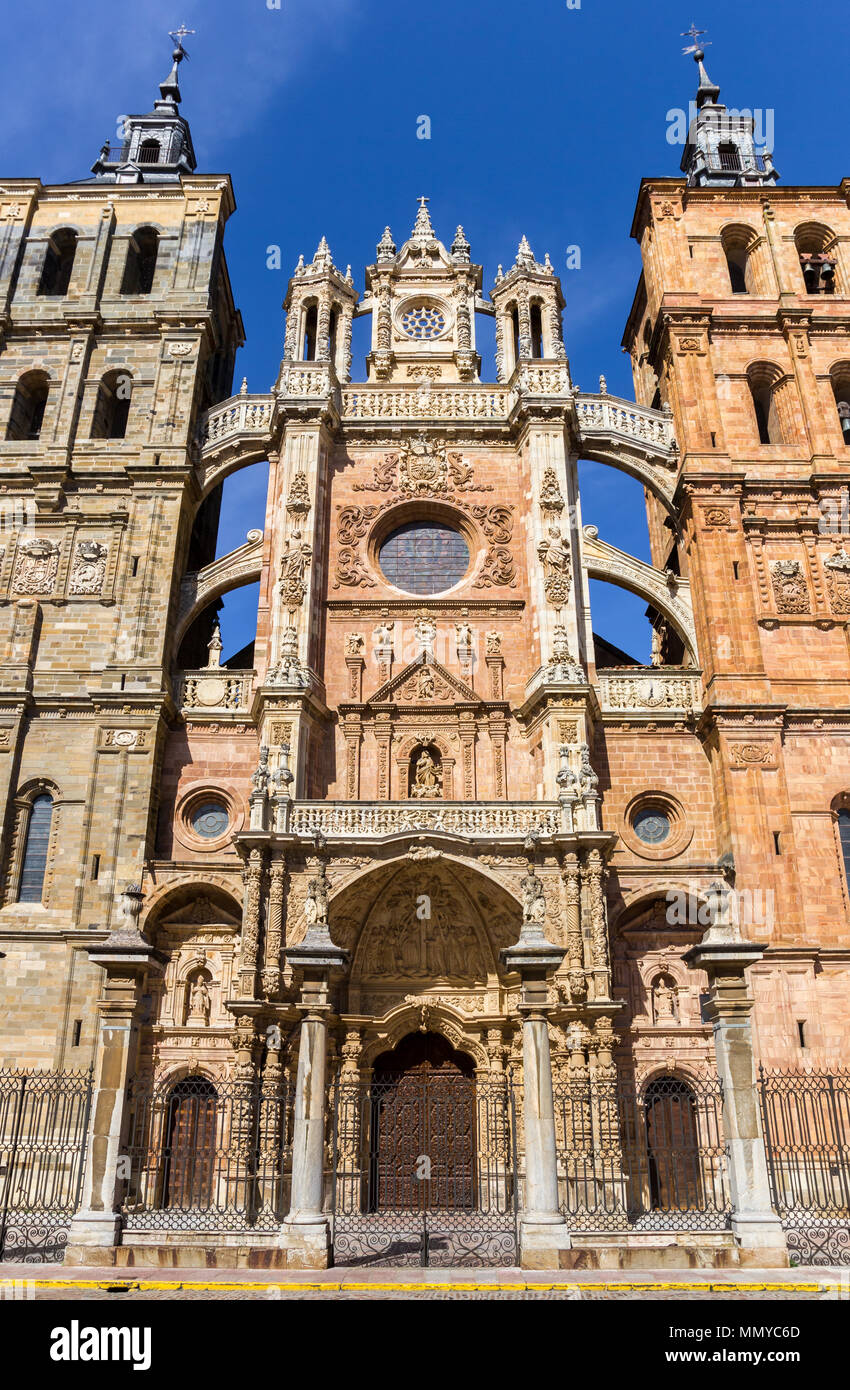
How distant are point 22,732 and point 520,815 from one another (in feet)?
38.7

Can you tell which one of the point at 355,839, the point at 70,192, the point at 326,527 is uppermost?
the point at 70,192

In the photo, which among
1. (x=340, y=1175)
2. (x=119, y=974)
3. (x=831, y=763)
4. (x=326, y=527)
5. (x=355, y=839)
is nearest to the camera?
(x=119, y=974)

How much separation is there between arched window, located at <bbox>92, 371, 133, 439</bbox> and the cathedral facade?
0.11 meters

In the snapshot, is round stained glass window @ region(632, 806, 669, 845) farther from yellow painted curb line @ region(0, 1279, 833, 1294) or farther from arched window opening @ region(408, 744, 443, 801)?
yellow painted curb line @ region(0, 1279, 833, 1294)

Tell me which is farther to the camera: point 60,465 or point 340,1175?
point 60,465

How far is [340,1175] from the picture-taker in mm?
17859

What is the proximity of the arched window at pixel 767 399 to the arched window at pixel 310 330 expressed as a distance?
1221 cm

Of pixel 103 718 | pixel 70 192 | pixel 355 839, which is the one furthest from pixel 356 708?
pixel 70 192

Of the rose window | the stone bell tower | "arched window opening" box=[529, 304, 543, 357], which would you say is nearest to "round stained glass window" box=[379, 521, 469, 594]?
the stone bell tower

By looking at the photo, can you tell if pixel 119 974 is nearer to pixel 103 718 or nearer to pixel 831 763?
pixel 103 718

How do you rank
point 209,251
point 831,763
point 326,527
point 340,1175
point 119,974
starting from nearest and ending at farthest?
point 119,974, point 340,1175, point 831,763, point 326,527, point 209,251

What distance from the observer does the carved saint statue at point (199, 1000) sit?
21359 millimetres

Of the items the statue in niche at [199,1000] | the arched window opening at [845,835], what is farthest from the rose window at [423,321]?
the statue in niche at [199,1000]

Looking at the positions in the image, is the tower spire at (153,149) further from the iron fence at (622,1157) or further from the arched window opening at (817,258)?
the iron fence at (622,1157)
